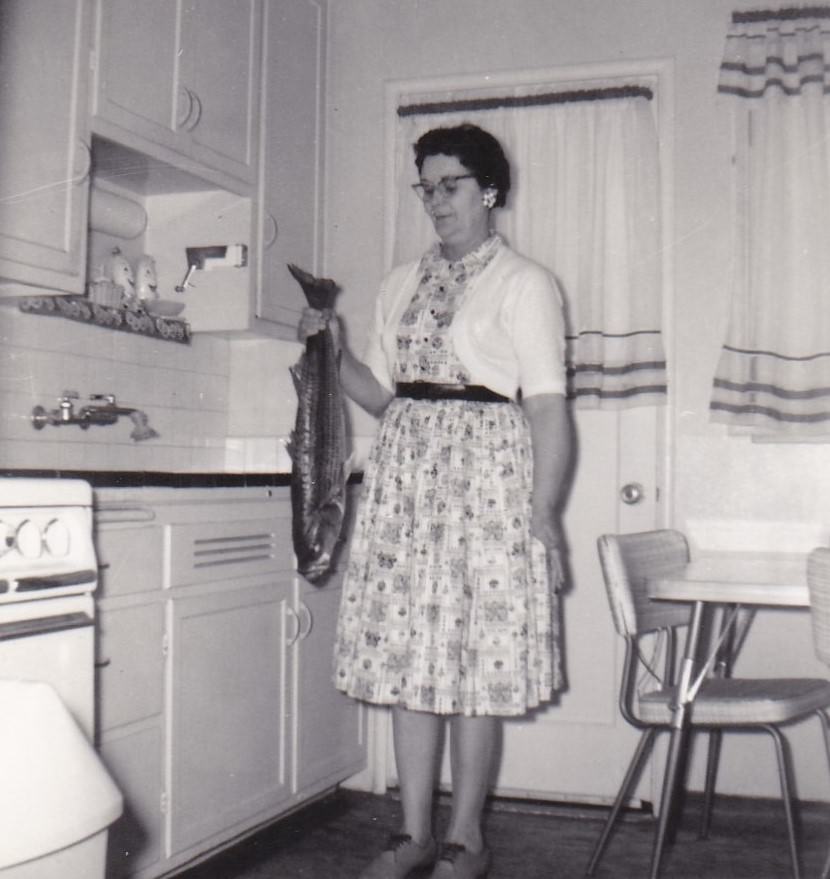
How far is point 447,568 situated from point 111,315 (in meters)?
1.12

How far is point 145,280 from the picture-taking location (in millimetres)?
3160

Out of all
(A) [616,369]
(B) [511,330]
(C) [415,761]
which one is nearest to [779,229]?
(A) [616,369]

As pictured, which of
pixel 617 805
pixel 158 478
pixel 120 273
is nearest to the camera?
pixel 158 478

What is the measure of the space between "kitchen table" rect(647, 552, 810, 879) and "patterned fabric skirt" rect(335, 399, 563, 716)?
0.28 m

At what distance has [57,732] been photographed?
152 cm

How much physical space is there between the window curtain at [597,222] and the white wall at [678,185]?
88 millimetres

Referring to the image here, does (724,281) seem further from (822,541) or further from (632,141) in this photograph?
(822,541)

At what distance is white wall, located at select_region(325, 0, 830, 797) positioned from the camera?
129 inches

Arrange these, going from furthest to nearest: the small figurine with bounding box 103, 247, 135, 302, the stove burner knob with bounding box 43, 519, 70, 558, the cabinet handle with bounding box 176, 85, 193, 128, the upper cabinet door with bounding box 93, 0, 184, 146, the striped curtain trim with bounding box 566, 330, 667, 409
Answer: the striped curtain trim with bounding box 566, 330, 667, 409 < the small figurine with bounding box 103, 247, 135, 302 < the cabinet handle with bounding box 176, 85, 193, 128 < the upper cabinet door with bounding box 93, 0, 184, 146 < the stove burner knob with bounding box 43, 519, 70, 558

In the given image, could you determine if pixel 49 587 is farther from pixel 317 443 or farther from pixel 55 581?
pixel 317 443

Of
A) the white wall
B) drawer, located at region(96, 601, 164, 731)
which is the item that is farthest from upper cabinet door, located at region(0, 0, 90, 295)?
the white wall

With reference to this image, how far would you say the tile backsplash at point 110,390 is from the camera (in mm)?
2805

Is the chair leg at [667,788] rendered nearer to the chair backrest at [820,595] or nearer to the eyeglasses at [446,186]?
the chair backrest at [820,595]

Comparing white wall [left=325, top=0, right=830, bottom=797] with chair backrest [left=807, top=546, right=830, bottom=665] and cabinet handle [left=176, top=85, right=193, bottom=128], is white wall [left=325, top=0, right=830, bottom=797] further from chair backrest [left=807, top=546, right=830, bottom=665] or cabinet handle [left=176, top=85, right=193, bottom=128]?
chair backrest [left=807, top=546, right=830, bottom=665]
